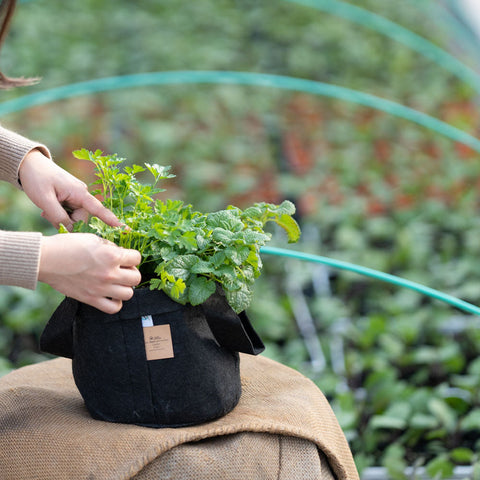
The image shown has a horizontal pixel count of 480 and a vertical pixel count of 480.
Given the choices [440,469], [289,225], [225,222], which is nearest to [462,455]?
[440,469]

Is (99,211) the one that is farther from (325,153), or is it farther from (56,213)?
(325,153)

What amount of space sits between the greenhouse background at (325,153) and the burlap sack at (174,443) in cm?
64

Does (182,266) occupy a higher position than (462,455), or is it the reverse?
(182,266)

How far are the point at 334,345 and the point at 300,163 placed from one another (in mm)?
1304

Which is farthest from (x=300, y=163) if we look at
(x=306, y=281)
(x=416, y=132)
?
(x=306, y=281)

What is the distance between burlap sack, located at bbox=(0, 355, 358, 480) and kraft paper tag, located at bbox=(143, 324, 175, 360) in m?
0.10

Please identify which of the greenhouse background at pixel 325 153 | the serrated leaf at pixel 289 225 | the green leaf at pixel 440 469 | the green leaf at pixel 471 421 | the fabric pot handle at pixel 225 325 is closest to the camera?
the fabric pot handle at pixel 225 325

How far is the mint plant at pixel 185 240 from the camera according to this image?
94 centimetres

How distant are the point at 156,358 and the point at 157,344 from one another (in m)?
0.02

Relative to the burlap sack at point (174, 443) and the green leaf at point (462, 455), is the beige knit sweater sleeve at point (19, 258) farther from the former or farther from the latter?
the green leaf at point (462, 455)

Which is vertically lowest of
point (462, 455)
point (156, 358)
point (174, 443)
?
point (462, 455)

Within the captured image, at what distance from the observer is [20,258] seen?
2.81 ft

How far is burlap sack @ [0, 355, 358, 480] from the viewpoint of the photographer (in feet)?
2.93

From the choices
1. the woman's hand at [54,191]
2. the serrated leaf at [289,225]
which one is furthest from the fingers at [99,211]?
the serrated leaf at [289,225]
